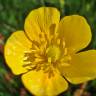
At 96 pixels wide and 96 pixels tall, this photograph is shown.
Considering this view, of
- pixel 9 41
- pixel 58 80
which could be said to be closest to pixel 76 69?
pixel 58 80

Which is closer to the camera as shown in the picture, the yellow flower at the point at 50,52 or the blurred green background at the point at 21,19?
the yellow flower at the point at 50,52

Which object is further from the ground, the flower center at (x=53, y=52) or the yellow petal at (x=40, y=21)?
the yellow petal at (x=40, y=21)

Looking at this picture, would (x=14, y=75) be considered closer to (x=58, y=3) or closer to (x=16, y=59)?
(x=16, y=59)

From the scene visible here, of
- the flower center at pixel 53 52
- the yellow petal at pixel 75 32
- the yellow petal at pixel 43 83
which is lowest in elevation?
the yellow petal at pixel 43 83

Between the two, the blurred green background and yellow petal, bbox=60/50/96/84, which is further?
the blurred green background

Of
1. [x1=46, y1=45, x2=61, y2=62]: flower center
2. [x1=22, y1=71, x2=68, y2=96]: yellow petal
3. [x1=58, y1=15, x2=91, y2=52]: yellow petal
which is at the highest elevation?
[x1=58, y1=15, x2=91, y2=52]: yellow petal

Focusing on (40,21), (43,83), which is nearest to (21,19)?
(40,21)

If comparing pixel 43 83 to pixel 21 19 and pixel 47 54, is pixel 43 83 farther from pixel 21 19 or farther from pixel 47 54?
pixel 21 19
